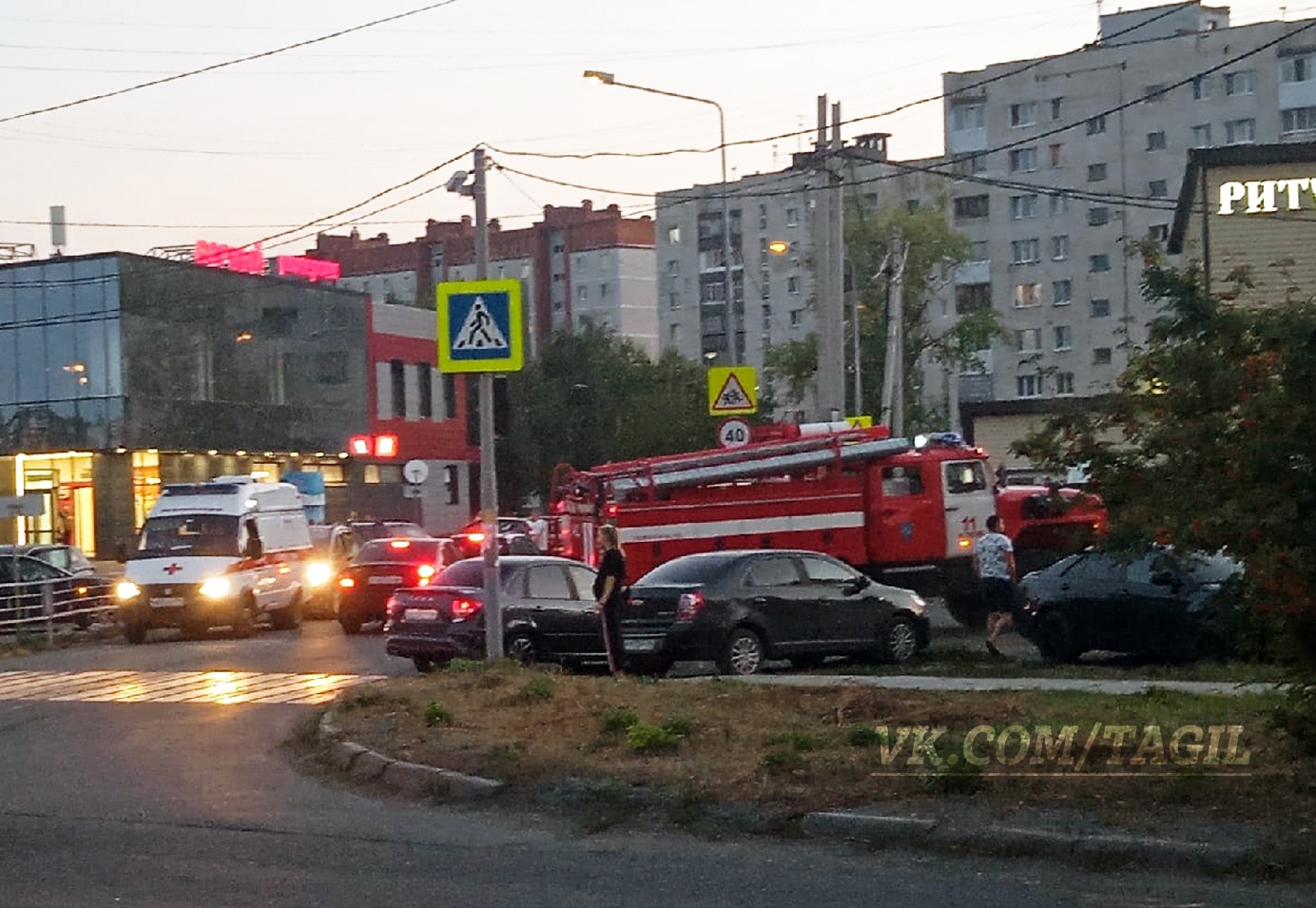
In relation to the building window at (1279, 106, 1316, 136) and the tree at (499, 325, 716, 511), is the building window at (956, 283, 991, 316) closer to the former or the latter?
the building window at (1279, 106, 1316, 136)

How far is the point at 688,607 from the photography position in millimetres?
19547

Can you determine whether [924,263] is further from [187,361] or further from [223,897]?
[223,897]

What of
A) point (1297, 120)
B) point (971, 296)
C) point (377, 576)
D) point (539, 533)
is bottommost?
point (377, 576)

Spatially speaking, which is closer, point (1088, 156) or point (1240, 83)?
point (1240, 83)

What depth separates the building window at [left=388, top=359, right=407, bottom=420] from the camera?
215 ft

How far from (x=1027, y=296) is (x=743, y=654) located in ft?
245

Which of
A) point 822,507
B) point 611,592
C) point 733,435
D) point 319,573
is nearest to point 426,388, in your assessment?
point 319,573

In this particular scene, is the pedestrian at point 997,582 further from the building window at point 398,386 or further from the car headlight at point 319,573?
the building window at point 398,386

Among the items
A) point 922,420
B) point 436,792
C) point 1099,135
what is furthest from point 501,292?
point 1099,135

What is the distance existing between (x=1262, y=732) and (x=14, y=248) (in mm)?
48742

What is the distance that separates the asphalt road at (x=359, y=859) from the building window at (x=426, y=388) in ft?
173

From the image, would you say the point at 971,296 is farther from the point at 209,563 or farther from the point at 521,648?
the point at 521,648

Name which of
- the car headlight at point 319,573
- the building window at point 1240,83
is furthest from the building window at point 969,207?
the car headlight at point 319,573

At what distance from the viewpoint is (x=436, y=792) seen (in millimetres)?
12062
